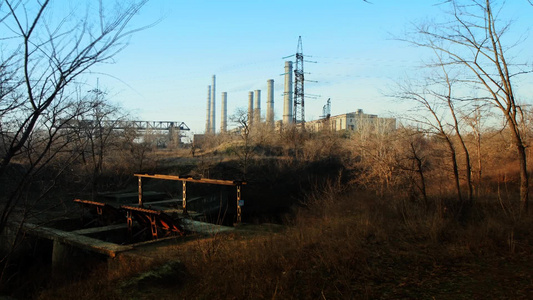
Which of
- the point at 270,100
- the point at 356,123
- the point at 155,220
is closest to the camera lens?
the point at 155,220

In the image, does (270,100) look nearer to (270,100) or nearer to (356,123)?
(270,100)

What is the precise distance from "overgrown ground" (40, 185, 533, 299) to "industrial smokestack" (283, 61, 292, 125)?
4191 cm

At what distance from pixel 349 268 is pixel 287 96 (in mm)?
47078

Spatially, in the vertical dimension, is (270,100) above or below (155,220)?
above

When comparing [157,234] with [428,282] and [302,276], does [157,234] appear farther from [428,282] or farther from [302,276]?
[428,282]

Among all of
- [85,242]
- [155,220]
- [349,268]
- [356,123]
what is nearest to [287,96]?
[356,123]

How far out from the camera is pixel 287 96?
5281cm

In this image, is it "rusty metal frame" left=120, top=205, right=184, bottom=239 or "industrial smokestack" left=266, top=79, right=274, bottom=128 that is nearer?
"rusty metal frame" left=120, top=205, right=184, bottom=239

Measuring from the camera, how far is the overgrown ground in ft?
19.1

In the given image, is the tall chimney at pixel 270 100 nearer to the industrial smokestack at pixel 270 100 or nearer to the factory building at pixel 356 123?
the industrial smokestack at pixel 270 100

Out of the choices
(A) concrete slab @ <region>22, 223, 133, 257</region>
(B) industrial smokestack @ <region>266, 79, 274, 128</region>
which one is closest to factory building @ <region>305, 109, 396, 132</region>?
(B) industrial smokestack @ <region>266, 79, 274, 128</region>

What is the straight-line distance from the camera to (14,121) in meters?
3.97

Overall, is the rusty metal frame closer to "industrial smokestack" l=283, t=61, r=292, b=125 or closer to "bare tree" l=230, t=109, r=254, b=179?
"bare tree" l=230, t=109, r=254, b=179

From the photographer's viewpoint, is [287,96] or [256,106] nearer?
[287,96]
